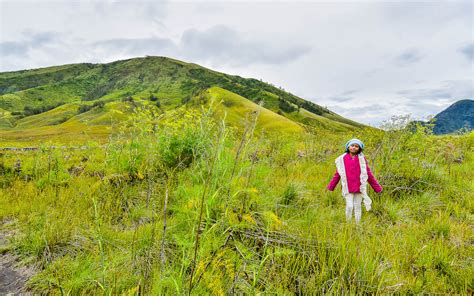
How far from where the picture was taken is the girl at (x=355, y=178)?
4883 mm

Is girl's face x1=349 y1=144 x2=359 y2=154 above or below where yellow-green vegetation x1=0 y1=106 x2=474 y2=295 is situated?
above

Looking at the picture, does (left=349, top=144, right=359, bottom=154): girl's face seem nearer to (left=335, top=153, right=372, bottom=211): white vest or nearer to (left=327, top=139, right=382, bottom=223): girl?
(left=327, top=139, right=382, bottom=223): girl

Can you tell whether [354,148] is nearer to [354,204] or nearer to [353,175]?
[353,175]

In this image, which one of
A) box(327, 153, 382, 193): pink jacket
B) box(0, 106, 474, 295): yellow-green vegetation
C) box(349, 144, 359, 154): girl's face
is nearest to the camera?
box(0, 106, 474, 295): yellow-green vegetation

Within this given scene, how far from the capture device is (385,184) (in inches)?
244

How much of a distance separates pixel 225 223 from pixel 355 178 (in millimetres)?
3171

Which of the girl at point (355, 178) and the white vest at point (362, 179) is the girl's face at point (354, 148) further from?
the white vest at point (362, 179)

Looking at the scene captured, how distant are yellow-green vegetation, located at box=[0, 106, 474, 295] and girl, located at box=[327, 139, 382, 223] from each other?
0.29 meters

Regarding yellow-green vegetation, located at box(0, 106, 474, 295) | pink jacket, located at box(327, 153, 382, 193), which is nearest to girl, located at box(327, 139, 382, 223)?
pink jacket, located at box(327, 153, 382, 193)

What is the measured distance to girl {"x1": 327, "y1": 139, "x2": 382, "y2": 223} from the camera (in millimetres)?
4883

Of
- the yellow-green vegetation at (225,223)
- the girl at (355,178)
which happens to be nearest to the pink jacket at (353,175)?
the girl at (355,178)

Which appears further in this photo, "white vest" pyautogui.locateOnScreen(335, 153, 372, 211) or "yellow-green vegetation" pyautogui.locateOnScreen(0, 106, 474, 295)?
"white vest" pyautogui.locateOnScreen(335, 153, 372, 211)

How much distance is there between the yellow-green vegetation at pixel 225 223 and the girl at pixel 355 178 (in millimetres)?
291

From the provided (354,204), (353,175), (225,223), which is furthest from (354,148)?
(225,223)
